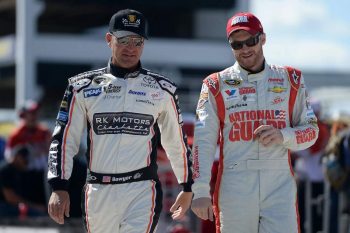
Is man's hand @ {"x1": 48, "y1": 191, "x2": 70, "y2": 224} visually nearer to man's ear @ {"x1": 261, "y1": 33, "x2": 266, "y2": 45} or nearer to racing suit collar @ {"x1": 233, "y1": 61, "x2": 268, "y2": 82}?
racing suit collar @ {"x1": 233, "y1": 61, "x2": 268, "y2": 82}

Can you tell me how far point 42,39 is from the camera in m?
41.5

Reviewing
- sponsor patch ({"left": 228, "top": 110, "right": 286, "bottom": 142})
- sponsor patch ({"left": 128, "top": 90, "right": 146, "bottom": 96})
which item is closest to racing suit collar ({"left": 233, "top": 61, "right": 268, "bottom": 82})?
sponsor patch ({"left": 228, "top": 110, "right": 286, "bottom": 142})

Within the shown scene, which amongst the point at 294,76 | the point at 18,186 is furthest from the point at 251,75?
the point at 18,186

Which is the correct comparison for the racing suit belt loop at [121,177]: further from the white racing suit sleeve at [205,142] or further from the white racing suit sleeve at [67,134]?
the white racing suit sleeve at [205,142]

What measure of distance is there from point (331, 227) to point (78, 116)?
18.4 feet

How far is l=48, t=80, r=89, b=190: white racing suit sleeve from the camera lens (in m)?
6.39

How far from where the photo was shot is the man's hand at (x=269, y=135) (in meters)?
6.32

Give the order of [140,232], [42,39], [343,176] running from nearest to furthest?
[140,232], [343,176], [42,39]

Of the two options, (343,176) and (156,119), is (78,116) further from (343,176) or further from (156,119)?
(343,176)

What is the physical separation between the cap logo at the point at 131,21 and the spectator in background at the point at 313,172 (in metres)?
5.27

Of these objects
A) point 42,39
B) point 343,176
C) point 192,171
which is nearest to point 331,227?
point 343,176

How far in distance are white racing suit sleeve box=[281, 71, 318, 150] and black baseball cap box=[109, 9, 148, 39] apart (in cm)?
108

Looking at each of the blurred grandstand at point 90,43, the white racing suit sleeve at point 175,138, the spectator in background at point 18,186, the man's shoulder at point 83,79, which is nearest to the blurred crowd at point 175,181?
the spectator in background at point 18,186

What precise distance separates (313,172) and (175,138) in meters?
5.43
